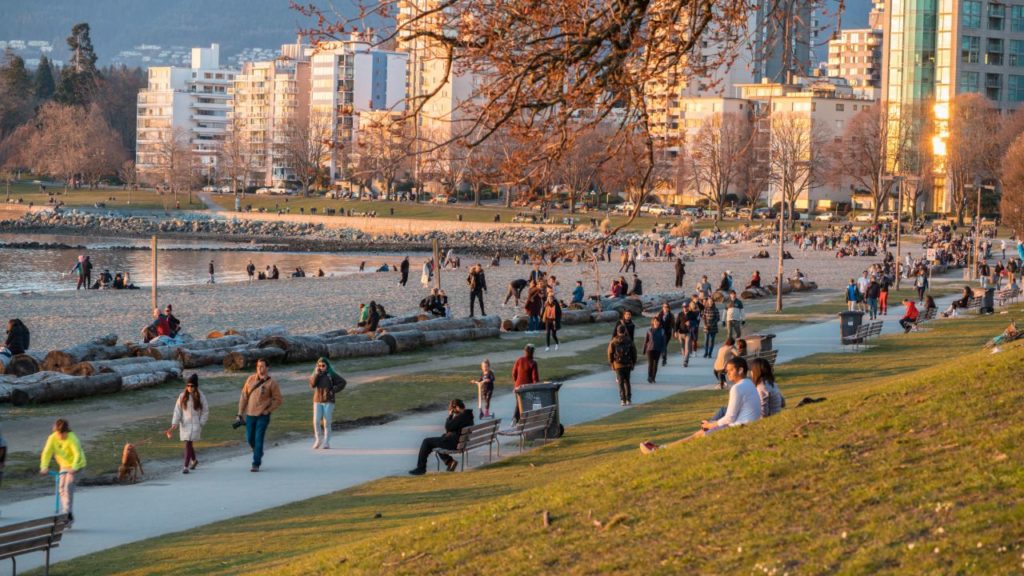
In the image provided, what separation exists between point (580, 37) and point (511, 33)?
606mm

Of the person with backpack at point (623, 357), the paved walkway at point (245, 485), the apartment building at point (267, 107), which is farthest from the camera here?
the apartment building at point (267, 107)

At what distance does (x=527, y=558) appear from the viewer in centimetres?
920

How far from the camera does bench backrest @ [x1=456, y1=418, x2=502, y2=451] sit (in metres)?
16.2

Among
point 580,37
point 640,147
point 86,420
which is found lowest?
point 86,420

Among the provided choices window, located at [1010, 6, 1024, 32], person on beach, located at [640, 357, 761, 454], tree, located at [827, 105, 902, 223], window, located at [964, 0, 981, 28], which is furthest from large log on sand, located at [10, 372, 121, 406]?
window, located at [1010, 6, 1024, 32]

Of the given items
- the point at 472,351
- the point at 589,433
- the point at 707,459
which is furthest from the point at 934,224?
the point at 707,459

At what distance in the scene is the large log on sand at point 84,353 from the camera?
75.8ft

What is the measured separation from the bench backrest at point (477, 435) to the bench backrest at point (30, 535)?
576cm

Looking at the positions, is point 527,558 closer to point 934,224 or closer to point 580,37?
point 580,37

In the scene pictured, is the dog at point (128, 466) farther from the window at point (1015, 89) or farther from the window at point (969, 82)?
the window at point (1015, 89)

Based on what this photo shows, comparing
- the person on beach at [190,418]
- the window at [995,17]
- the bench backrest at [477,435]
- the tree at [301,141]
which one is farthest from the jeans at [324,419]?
the tree at [301,141]

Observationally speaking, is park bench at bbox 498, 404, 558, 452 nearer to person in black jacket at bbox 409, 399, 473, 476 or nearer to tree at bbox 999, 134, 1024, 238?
person in black jacket at bbox 409, 399, 473, 476

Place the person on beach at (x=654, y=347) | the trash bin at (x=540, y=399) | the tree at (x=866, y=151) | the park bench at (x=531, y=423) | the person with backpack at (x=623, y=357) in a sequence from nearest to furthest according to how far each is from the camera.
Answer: the park bench at (x=531, y=423), the trash bin at (x=540, y=399), the person with backpack at (x=623, y=357), the person on beach at (x=654, y=347), the tree at (x=866, y=151)

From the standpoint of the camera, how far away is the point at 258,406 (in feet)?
54.0
